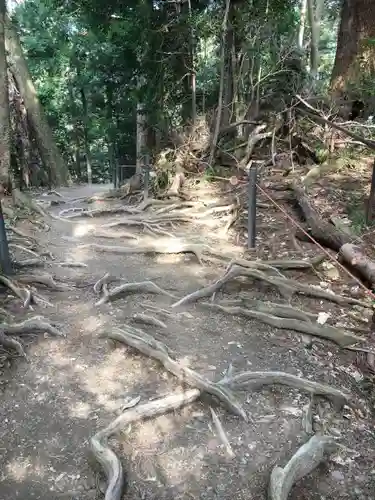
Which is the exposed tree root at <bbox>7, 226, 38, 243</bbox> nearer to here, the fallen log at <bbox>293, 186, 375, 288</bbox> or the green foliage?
Result: the fallen log at <bbox>293, 186, 375, 288</bbox>

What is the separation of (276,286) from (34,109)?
39.1 ft

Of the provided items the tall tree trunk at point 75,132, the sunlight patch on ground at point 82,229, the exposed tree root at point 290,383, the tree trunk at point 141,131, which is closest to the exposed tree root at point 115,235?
the sunlight patch on ground at point 82,229

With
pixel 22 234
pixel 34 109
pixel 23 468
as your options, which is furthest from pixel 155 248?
pixel 34 109

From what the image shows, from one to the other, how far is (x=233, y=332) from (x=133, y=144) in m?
16.9

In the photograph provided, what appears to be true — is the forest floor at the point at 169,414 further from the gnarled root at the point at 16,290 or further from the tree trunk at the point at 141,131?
the tree trunk at the point at 141,131

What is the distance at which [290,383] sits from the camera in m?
3.11

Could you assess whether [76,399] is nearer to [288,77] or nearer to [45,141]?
[288,77]

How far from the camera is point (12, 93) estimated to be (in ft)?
42.9

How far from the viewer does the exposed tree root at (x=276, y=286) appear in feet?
14.4

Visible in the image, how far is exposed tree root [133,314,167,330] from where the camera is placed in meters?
3.85

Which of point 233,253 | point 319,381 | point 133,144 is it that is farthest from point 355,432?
point 133,144

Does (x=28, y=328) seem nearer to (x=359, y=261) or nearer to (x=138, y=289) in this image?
(x=138, y=289)

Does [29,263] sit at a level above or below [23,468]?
above

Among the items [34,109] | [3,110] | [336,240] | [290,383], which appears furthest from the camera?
[34,109]
